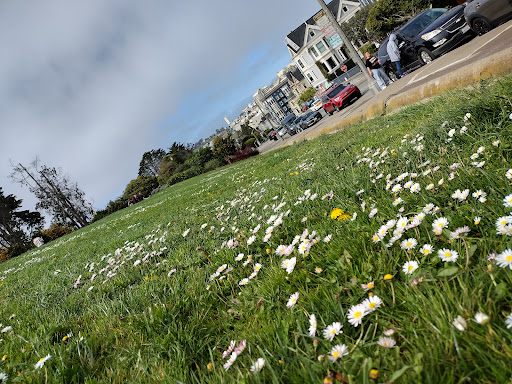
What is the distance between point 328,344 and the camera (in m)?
1.15

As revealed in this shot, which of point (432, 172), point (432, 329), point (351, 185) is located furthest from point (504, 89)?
point (432, 329)

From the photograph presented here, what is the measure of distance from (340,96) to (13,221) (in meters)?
52.3

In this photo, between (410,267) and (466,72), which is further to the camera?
(466,72)

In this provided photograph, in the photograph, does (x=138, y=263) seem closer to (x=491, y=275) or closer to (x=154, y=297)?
(x=154, y=297)

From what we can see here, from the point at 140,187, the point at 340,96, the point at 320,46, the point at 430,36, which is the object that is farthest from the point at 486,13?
the point at 320,46

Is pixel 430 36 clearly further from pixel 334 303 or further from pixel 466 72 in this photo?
pixel 334 303

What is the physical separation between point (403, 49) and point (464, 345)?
1416 cm

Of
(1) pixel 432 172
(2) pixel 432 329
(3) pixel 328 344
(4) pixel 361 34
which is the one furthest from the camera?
(4) pixel 361 34

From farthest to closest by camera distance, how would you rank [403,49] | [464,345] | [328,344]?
[403,49]
[328,344]
[464,345]

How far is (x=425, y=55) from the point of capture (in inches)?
445

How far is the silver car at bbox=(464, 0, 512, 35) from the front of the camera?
7.61 m

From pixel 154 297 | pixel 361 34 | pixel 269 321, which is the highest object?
pixel 361 34

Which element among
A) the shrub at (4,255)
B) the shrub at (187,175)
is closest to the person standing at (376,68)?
the shrub at (187,175)

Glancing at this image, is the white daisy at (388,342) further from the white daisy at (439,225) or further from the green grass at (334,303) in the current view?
the white daisy at (439,225)
